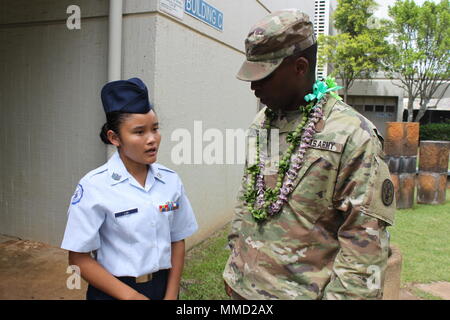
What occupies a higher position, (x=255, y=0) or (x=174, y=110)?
(x=255, y=0)

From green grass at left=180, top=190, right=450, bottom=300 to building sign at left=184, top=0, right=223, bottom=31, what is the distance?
2637mm

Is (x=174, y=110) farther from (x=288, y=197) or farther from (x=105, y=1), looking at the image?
(x=288, y=197)

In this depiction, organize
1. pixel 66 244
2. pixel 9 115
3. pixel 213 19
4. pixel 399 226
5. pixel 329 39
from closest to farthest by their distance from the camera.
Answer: pixel 66 244 → pixel 9 115 → pixel 213 19 → pixel 399 226 → pixel 329 39

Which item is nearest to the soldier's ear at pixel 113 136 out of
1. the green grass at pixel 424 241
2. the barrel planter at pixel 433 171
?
the green grass at pixel 424 241

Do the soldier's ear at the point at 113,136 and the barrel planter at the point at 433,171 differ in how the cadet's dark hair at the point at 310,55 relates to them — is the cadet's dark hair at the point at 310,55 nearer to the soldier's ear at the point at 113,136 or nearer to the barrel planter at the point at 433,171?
the soldier's ear at the point at 113,136

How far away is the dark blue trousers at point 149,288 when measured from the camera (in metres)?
1.68

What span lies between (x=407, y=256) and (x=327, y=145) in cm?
410

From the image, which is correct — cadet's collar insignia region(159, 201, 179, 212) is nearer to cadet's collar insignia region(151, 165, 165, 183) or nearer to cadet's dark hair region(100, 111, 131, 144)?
cadet's collar insignia region(151, 165, 165, 183)

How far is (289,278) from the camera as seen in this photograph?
1.63 meters

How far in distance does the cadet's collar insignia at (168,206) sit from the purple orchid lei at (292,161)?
0.34m

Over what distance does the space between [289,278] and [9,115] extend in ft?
12.9

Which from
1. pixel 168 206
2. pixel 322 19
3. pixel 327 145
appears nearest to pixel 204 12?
pixel 168 206
